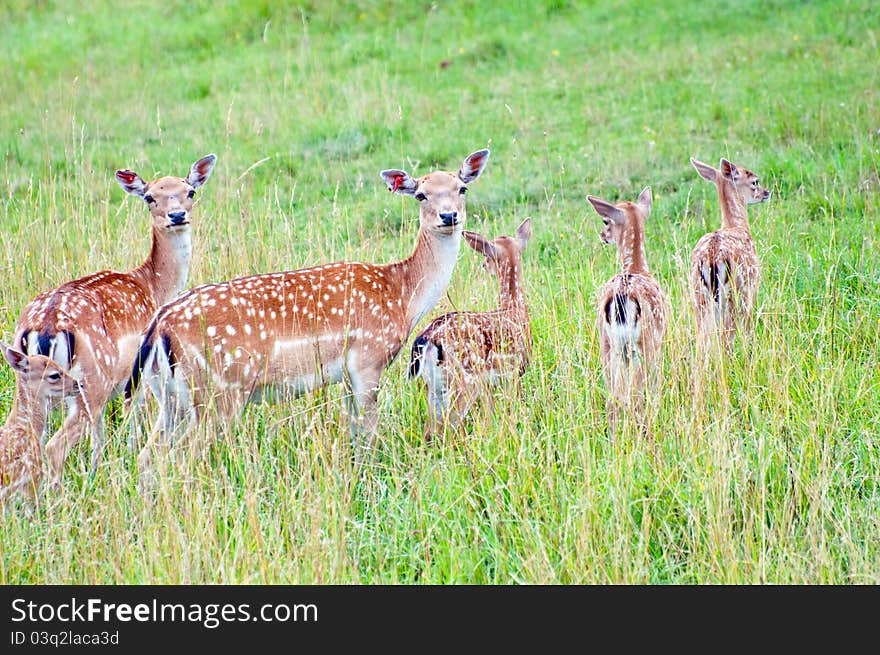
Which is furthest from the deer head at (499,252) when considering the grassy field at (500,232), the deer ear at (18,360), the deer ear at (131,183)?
the deer ear at (18,360)

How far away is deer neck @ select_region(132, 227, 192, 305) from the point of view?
680 centimetres

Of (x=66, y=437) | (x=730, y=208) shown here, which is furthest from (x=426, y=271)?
(x=730, y=208)

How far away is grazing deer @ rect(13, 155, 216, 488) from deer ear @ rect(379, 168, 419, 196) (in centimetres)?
119

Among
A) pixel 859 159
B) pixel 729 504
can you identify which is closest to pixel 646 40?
pixel 859 159

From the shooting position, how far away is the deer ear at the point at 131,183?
266 inches

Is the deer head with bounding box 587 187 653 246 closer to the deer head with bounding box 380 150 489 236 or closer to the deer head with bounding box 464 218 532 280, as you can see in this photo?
the deer head with bounding box 464 218 532 280

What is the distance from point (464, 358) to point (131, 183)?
2347mm

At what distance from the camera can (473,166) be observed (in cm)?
665

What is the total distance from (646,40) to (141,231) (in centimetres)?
690

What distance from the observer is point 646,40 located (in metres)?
13.0

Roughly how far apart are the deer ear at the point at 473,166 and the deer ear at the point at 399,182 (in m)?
0.29

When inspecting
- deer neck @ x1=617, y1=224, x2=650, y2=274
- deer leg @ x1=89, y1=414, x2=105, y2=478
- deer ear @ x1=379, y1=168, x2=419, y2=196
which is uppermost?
deer ear @ x1=379, y1=168, x2=419, y2=196

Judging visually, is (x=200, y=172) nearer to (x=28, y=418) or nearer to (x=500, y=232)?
(x=28, y=418)

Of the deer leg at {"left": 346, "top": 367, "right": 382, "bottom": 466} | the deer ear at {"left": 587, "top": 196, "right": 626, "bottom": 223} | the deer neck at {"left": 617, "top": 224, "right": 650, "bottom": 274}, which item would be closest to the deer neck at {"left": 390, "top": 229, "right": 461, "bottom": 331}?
the deer leg at {"left": 346, "top": 367, "right": 382, "bottom": 466}
